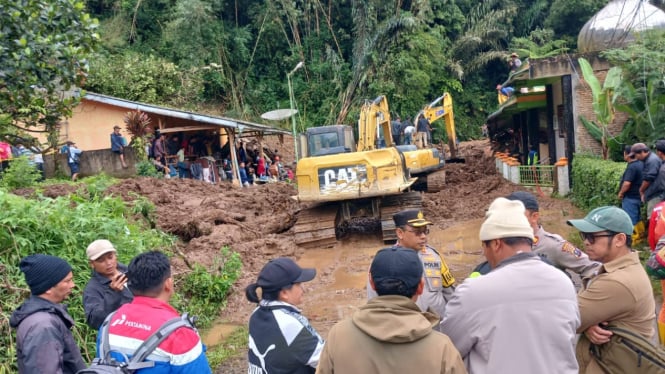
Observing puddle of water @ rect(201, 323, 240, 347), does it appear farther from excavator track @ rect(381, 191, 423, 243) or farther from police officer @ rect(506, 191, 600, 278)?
excavator track @ rect(381, 191, 423, 243)

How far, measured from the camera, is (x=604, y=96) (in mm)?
12086

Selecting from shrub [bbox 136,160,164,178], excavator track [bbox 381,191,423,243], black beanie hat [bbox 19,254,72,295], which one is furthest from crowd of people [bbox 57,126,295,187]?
black beanie hat [bbox 19,254,72,295]

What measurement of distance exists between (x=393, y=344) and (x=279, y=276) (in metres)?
0.87

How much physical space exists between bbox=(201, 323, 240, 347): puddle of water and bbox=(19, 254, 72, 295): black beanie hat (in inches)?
149

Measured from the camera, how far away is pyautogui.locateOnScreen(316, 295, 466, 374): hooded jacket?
2.27 meters

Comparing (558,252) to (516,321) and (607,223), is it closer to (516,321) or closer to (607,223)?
(607,223)

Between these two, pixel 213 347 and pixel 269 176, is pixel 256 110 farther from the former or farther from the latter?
pixel 213 347

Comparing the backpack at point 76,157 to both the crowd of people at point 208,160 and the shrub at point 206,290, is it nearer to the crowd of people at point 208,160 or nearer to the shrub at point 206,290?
the crowd of people at point 208,160

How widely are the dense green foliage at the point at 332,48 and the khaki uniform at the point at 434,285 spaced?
24666 mm

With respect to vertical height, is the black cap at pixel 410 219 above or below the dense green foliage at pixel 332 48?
below

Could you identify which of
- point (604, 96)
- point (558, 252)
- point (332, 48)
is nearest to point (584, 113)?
point (604, 96)

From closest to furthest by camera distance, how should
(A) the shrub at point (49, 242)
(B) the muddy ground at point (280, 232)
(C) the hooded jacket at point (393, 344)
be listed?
(C) the hooded jacket at point (393, 344) → (A) the shrub at point (49, 242) → (B) the muddy ground at point (280, 232)

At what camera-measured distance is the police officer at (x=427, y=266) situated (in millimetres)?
3717

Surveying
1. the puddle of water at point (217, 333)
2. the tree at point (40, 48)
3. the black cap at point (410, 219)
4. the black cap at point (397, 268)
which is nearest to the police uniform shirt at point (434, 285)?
the black cap at point (410, 219)
